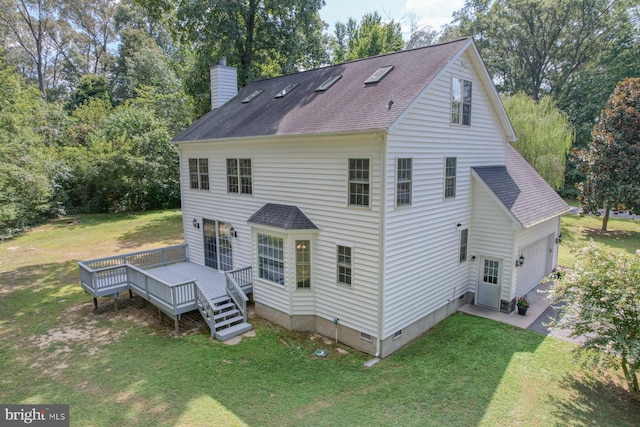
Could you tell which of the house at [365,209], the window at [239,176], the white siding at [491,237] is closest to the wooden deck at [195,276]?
the house at [365,209]

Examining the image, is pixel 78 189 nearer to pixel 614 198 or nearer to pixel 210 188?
pixel 210 188

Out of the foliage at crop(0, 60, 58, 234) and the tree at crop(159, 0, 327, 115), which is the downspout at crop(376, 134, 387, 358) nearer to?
the tree at crop(159, 0, 327, 115)

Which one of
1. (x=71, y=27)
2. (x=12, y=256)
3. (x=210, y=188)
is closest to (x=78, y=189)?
(x=12, y=256)

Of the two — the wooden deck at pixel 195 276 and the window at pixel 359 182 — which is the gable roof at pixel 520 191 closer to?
the window at pixel 359 182

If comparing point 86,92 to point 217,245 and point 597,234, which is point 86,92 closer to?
point 217,245

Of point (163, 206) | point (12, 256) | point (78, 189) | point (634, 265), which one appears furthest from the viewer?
point (163, 206)

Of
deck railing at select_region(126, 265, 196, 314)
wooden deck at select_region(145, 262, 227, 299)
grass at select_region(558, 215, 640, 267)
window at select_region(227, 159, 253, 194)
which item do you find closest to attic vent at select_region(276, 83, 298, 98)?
window at select_region(227, 159, 253, 194)
